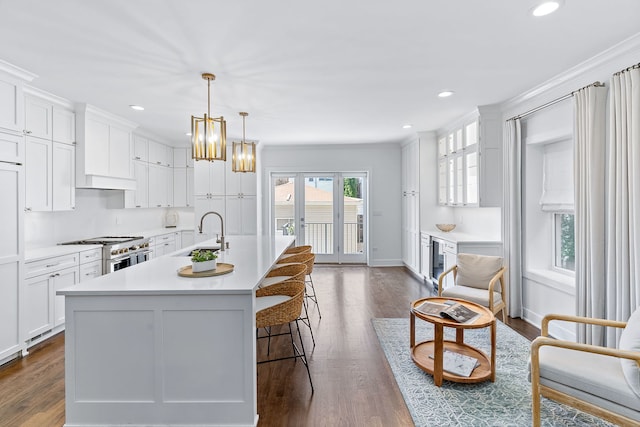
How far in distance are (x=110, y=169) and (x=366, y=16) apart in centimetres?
410

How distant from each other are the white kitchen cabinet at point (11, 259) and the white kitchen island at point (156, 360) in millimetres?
1475

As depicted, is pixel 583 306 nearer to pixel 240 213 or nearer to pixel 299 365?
pixel 299 365

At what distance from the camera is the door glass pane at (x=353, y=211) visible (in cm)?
725

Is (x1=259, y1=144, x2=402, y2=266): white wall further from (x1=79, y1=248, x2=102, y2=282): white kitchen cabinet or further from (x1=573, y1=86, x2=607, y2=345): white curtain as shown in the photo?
(x1=573, y1=86, x2=607, y2=345): white curtain

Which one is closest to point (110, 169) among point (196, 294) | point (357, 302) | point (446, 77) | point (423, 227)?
point (196, 294)

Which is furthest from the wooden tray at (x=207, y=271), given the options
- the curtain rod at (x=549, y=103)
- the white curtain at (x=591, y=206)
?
the curtain rod at (x=549, y=103)

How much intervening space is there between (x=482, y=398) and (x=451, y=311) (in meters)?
0.60

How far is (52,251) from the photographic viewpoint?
3.67 meters

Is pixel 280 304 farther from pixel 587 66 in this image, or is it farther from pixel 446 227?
pixel 446 227

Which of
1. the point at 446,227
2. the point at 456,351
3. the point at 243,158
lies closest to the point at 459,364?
the point at 456,351

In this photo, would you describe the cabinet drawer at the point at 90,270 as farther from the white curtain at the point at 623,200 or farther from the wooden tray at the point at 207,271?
the white curtain at the point at 623,200

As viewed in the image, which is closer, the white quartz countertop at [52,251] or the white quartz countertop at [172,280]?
the white quartz countertop at [172,280]

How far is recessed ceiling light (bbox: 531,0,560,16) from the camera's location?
2023 mm

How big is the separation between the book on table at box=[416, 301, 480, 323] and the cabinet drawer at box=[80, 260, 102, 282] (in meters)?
3.71
